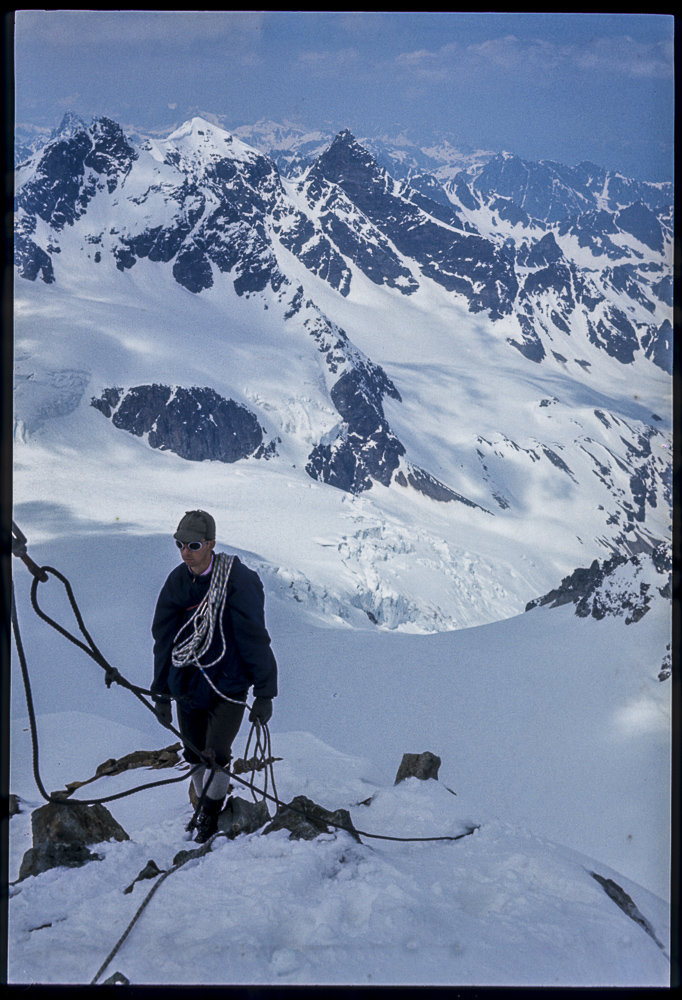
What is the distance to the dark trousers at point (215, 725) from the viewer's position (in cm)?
387

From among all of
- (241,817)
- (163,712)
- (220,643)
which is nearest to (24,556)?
(220,643)

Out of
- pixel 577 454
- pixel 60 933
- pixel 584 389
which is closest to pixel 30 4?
pixel 60 933

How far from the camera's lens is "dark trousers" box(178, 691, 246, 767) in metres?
3.87

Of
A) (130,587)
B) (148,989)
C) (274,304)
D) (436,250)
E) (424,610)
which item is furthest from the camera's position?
(436,250)

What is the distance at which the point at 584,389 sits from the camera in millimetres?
138125

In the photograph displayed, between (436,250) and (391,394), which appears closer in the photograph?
(391,394)

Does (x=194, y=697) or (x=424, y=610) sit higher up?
(x=194, y=697)

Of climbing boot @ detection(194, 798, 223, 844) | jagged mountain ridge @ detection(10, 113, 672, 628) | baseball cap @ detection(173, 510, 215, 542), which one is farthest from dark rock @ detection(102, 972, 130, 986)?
jagged mountain ridge @ detection(10, 113, 672, 628)

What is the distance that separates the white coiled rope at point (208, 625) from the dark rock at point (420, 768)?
177cm

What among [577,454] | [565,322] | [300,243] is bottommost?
[577,454]

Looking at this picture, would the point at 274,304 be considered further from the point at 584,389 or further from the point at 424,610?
the point at 424,610

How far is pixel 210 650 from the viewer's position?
378 centimetres

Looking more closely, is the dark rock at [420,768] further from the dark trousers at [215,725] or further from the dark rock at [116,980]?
the dark rock at [116,980]

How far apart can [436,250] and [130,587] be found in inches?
7527
